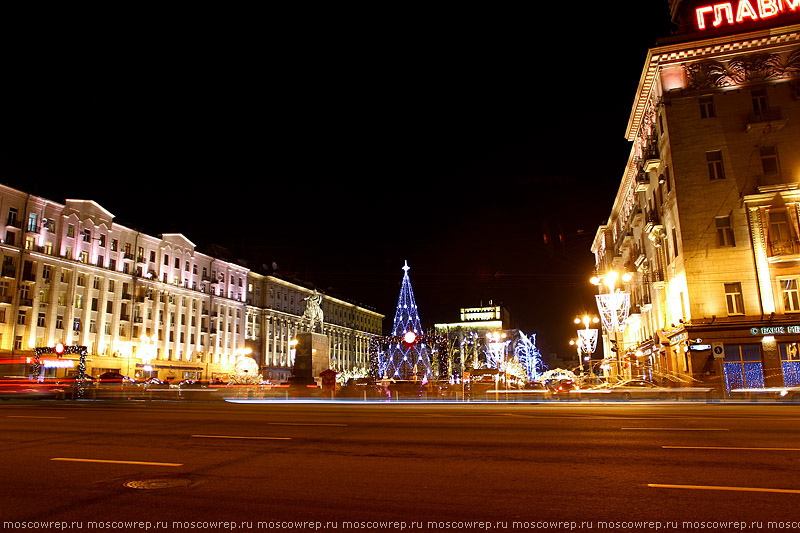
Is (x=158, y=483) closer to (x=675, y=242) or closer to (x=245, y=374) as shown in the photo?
(x=675, y=242)

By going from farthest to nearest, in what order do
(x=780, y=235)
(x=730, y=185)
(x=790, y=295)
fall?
(x=730, y=185) → (x=780, y=235) → (x=790, y=295)

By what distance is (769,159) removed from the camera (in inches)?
1331

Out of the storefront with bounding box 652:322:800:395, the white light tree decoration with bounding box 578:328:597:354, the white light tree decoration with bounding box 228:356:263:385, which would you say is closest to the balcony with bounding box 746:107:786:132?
the storefront with bounding box 652:322:800:395

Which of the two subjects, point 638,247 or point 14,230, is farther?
point 14,230

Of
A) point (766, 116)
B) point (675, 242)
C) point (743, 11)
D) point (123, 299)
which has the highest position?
point (743, 11)

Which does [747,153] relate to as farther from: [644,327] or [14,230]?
[14,230]

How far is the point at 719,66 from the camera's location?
3522 centimetres

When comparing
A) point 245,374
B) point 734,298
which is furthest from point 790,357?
point 245,374

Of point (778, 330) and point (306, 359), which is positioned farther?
point (306, 359)

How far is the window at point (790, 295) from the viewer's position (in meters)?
32.0

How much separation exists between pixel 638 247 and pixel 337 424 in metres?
41.7

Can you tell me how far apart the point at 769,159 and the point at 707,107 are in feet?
15.7

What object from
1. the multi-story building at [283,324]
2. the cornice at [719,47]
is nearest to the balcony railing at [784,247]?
the cornice at [719,47]

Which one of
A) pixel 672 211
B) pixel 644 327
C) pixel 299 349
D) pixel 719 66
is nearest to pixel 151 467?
pixel 299 349
